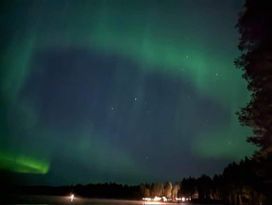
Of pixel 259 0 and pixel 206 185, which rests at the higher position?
pixel 206 185

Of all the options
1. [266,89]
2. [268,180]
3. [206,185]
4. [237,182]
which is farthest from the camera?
[206,185]

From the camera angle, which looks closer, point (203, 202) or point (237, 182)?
point (237, 182)

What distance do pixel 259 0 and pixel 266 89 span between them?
3.62 m

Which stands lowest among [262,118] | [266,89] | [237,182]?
[262,118]

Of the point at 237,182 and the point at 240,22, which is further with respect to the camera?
the point at 237,182

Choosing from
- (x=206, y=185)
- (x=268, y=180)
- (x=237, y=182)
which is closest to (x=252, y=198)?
(x=237, y=182)

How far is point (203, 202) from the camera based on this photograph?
19400 cm

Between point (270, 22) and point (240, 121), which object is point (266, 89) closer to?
point (240, 121)

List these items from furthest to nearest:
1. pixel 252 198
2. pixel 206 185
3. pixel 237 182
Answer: pixel 206 185 → pixel 237 182 → pixel 252 198

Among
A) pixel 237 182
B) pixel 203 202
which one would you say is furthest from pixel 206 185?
pixel 237 182

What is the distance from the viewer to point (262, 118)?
13375 mm

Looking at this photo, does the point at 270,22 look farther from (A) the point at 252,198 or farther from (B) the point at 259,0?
(A) the point at 252,198

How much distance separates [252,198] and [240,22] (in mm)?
82881

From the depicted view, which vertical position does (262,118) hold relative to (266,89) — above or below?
below
